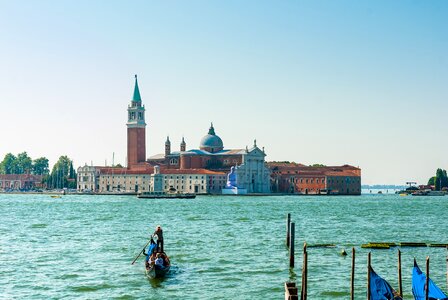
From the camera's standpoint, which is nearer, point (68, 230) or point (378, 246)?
point (378, 246)

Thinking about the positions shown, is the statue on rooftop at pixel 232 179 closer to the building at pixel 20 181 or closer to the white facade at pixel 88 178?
the white facade at pixel 88 178

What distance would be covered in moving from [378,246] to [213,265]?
291 inches

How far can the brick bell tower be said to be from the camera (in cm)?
12025

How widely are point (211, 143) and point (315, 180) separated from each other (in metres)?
18.9

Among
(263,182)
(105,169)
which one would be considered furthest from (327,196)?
(105,169)

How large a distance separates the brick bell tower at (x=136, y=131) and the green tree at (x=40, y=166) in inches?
1590

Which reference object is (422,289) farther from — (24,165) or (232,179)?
(24,165)

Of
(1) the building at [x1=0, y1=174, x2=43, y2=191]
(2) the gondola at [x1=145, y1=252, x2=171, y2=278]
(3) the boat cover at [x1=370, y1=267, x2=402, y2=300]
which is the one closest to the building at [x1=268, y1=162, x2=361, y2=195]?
(1) the building at [x1=0, y1=174, x2=43, y2=191]

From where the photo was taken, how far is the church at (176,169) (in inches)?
4496

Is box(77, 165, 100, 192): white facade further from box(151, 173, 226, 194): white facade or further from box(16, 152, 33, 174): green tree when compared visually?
box(16, 152, 33, 174): green tree

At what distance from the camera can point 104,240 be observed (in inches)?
1236

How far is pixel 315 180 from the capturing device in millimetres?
120125

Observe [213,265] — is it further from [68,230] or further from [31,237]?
[68,230]

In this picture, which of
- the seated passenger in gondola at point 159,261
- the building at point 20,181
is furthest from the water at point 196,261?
the building at point 20,181
